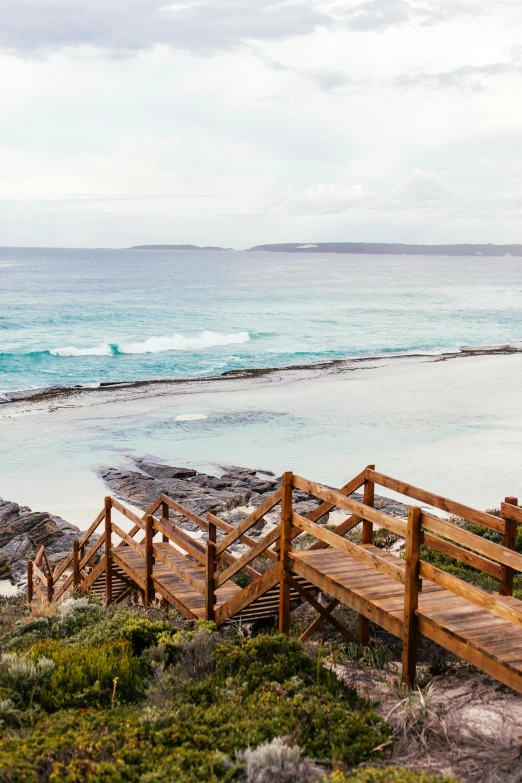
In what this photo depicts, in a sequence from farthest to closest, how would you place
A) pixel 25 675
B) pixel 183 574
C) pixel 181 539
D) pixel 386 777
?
pixel 181 539
pixel 183 574
pixel 25 675
pixel 386 777

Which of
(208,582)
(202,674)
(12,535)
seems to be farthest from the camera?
(12,535)

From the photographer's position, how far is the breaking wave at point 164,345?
2031 inches

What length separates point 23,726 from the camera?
5258 mm

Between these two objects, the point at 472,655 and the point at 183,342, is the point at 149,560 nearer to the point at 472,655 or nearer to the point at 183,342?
the point at 472,655

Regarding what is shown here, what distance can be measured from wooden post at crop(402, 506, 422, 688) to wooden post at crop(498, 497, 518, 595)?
34.1 inches

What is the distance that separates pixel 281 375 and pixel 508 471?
863 inches

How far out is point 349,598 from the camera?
20.8 feet

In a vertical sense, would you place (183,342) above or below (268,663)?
below

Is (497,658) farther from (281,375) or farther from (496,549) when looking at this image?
(281,375)

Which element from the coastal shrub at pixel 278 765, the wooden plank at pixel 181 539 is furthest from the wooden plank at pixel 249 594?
the coastal shrub at pixel 278 765

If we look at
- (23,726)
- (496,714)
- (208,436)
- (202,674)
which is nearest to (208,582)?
(202,674)

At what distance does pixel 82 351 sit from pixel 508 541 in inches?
1877

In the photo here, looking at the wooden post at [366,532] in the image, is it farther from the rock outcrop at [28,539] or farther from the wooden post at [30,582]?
the rock outcrop at [28,539]

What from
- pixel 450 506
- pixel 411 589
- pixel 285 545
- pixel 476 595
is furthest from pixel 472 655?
pixel 285 545
